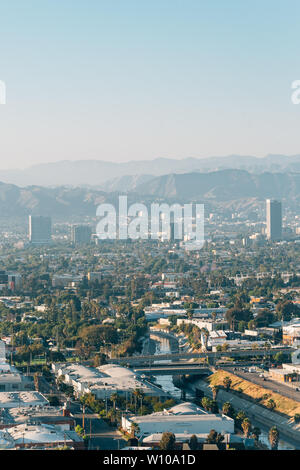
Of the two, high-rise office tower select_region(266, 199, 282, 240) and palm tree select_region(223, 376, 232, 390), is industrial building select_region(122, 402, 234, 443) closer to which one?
palm tree select_region(223, 376, 232, 390)

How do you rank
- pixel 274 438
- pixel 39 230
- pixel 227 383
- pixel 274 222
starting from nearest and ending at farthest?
1. pixel 274 438
2. pixel 227 383
3. pixel 274 222
4. pixel 39 230

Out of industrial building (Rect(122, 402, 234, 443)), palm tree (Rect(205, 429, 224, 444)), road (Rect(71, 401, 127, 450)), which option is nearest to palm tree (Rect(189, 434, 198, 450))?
palm tree (Rect(205, 429, 224, 444))

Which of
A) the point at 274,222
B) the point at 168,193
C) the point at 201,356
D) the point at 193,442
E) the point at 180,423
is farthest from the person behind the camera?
the point at 168,193

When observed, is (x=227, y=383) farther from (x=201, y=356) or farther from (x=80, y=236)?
(x=80, y=236)

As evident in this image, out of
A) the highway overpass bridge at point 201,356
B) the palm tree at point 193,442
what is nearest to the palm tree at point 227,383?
the highway overpass bridge at point 201,356

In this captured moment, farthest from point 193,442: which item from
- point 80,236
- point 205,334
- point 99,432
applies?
point 80,236
